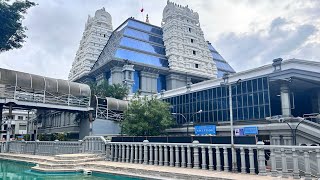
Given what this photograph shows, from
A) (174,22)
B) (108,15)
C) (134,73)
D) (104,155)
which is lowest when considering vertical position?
(104,155)

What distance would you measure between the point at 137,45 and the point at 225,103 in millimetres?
29265

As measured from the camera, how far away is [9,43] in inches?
1368

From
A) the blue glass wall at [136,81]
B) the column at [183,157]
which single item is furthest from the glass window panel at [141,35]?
the column at [183,157]

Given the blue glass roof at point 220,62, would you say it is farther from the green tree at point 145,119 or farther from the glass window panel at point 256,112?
the green tree at point 145,119

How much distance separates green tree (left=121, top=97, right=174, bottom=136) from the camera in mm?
28578

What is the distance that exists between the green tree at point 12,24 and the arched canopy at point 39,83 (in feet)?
24.6

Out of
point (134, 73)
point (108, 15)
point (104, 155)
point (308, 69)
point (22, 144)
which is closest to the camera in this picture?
point (104, 155)

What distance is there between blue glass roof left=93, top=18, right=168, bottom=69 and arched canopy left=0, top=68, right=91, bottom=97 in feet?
59.3

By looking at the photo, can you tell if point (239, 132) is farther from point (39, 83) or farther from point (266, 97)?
point (39, 83)

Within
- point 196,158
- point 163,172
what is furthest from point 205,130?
point 163,172

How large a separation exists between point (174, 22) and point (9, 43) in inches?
1301

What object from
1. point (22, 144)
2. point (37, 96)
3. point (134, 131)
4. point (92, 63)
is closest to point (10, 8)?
point (37, 96)

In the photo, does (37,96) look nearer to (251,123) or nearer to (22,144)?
(22,144)

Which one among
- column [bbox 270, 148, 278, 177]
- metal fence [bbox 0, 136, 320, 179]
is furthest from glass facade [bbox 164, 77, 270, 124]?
column [bbox 270, 148, 278, 177]
